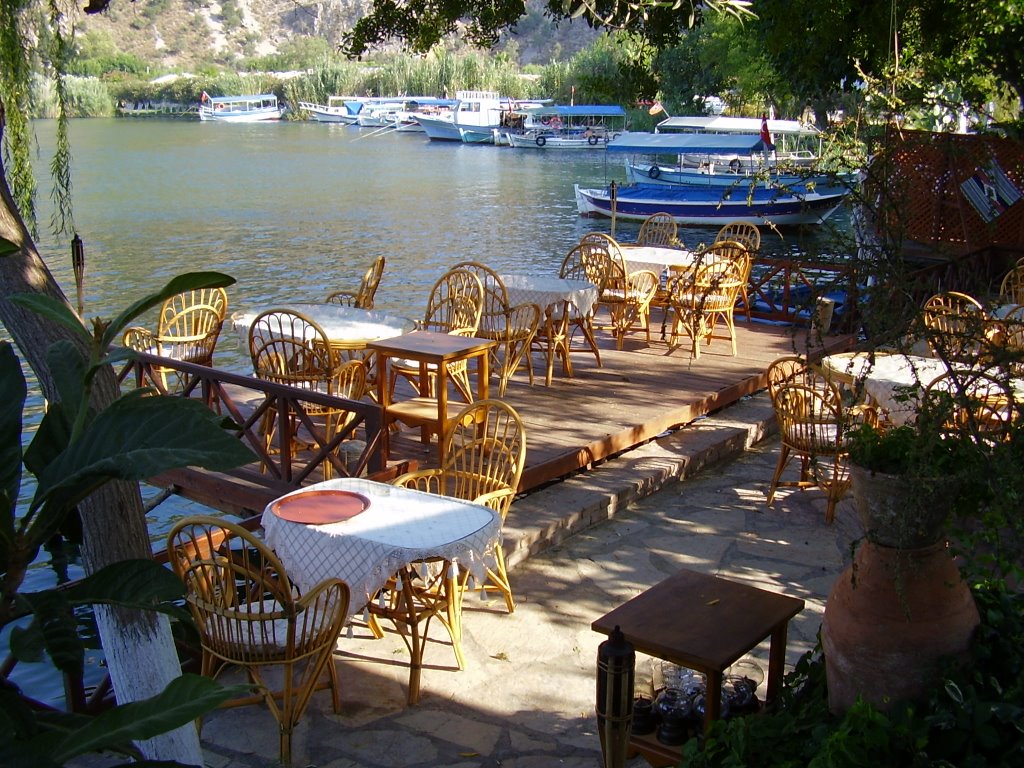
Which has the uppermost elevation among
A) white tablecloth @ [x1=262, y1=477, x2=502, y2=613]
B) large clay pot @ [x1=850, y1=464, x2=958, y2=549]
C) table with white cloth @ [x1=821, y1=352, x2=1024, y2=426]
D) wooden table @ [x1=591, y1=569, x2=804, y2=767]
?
large clay pot @ [x1=850, y1=464, x2=958, y2=549]

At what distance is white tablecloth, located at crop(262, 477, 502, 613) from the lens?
4.33 metres

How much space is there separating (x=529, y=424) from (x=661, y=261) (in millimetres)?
3946

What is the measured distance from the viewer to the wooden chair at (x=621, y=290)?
10172 mm

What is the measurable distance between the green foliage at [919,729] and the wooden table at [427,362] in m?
3.29

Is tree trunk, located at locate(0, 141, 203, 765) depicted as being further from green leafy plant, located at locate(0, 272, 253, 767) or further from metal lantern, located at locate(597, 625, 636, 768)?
green leafy plant, located at locate(0, 272, 253, 767)

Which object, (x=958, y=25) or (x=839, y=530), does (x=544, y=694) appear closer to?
(x=839, y=530)

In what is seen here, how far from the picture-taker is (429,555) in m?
4.38

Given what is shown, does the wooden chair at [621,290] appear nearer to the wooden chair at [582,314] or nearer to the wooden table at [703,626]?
the wooden chair at [582,314]

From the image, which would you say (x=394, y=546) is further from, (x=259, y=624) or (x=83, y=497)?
(x=83, y=497)

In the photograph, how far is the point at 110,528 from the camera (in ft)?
10.6

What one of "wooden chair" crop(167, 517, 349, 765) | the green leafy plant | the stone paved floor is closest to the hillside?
the stone paved floor

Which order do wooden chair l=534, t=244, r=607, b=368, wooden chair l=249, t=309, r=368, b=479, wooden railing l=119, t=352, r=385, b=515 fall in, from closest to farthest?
1. wooden railing l=119, t=352, r=385, b=515
2. wooden chair l=249, t=309, r=368, b=479
3. wooden chair l=534, t=244, r=607, b=368

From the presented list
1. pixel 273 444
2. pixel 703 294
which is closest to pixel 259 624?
pixel 273 444

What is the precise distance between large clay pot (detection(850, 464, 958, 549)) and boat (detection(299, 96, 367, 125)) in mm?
83685
